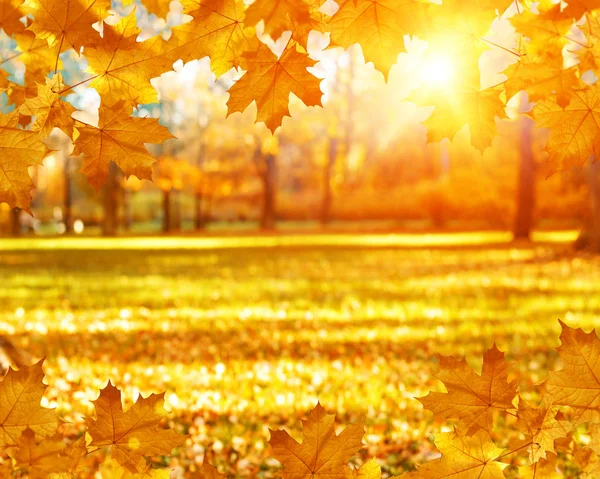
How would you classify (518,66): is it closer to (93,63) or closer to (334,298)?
(93,63)

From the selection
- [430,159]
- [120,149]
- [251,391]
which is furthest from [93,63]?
[430,159]

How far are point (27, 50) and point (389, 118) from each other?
3768 cm

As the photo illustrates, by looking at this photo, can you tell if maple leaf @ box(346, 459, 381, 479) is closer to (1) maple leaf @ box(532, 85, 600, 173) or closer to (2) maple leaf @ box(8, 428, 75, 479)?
(2) maple leaf @ box(8, 428, 75, 479)

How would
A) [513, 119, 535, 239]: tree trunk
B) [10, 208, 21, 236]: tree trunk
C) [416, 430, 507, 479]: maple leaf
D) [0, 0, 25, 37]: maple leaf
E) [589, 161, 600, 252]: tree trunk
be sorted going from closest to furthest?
1. [416, 430, 507, 479]: maple leaf
2. [0, 0, 25, 37]: maple leaf
3. [589, 161, 600, 252]: tree trunk
4. [513, 119, 535, 239]: tree trunk
5. [10, 208, 21, 236]: tree trunk

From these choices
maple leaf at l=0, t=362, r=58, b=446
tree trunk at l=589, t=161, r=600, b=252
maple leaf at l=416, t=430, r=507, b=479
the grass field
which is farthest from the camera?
tree trunk at l=589, t=161, r=600, b=252

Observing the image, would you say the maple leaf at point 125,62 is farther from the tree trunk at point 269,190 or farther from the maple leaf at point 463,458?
the tree trunk at point 269,190

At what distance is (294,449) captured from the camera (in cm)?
171

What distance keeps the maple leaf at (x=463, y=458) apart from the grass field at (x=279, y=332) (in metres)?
2.29

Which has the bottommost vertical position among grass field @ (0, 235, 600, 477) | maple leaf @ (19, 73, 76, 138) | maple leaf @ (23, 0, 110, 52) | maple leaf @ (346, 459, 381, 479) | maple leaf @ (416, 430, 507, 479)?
grass field @ (0, 235, 600, 477)

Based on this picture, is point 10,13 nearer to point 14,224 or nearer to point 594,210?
point 594,210

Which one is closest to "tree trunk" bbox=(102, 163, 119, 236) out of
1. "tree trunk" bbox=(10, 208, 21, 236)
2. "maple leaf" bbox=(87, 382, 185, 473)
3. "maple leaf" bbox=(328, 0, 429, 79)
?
"tree trunk" bbox=(10, 208, 21, 236)

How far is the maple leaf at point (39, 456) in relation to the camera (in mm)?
1426

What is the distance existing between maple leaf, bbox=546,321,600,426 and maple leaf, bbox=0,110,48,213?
1.31 metres

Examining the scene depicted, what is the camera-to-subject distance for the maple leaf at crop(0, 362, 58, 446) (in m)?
1.58
